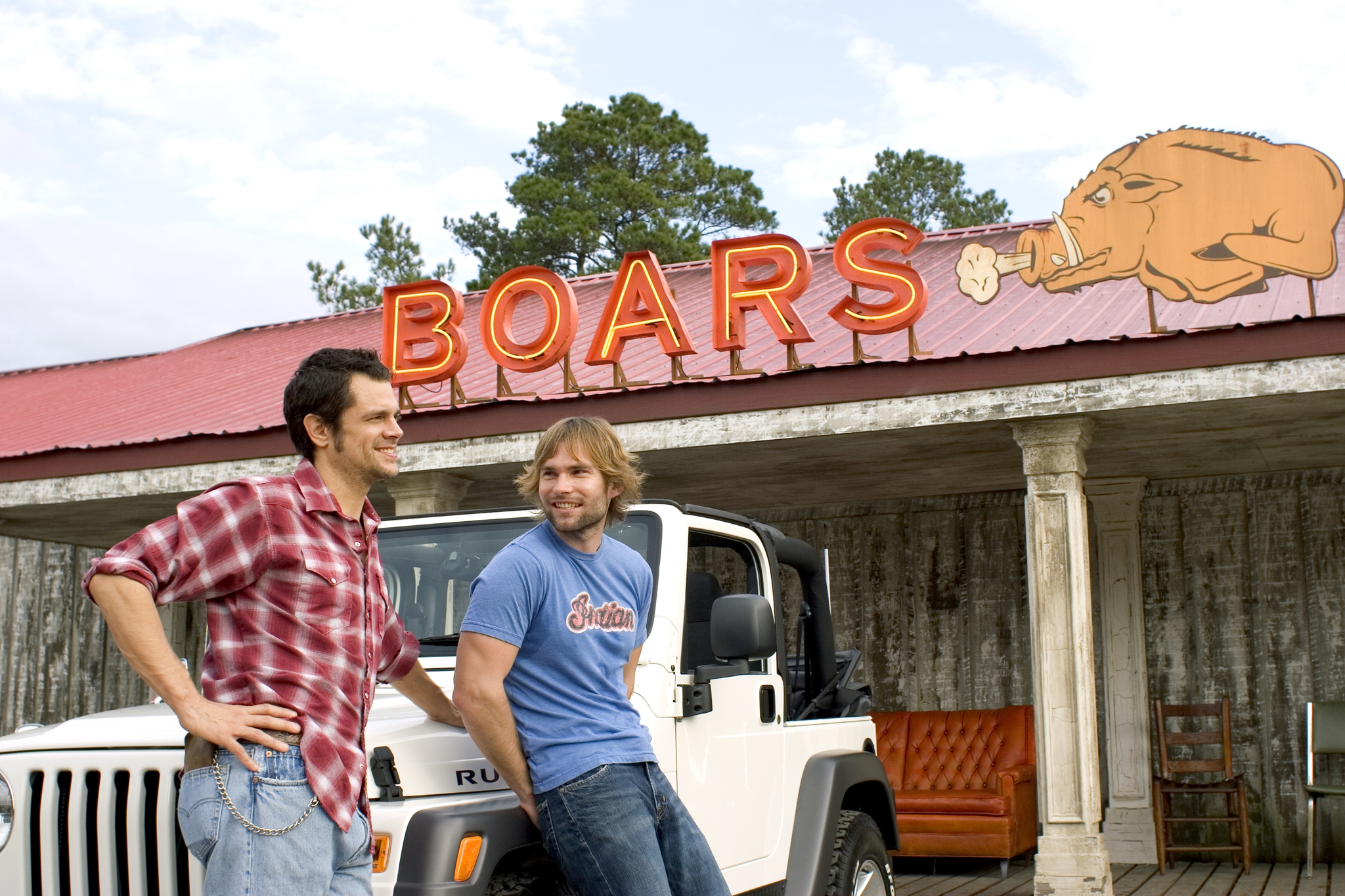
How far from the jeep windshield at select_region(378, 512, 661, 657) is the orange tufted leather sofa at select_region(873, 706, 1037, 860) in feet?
18.9

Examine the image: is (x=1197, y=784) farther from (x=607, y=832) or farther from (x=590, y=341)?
(x=607, y=832)

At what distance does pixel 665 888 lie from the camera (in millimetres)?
2984

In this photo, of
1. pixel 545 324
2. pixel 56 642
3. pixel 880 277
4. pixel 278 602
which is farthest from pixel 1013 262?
pixel 56 642

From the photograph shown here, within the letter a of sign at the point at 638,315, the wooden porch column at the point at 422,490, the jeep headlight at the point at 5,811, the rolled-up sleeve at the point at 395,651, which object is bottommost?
the jeep headlight at the point at 5,811

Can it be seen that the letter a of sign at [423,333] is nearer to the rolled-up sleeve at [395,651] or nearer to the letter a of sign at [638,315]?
the letter a of sign at [638,315]

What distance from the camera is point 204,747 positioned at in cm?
246

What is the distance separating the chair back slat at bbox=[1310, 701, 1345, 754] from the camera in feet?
32.6

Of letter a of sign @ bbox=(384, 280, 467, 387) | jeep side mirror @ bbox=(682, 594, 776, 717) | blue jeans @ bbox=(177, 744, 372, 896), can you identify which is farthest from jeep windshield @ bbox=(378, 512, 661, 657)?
letter a of sign @ bbox=(384, 280, 467, 387)

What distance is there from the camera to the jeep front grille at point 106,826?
307 centimetres

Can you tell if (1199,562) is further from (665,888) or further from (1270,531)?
(665,888)

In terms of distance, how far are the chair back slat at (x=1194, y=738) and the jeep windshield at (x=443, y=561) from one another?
296 inches

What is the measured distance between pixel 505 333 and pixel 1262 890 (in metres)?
6.49

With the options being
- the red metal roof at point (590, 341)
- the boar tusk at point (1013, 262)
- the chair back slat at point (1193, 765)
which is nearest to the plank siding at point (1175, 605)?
the chair back slat at point (1193, 765)

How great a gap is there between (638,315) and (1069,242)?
302 cm
